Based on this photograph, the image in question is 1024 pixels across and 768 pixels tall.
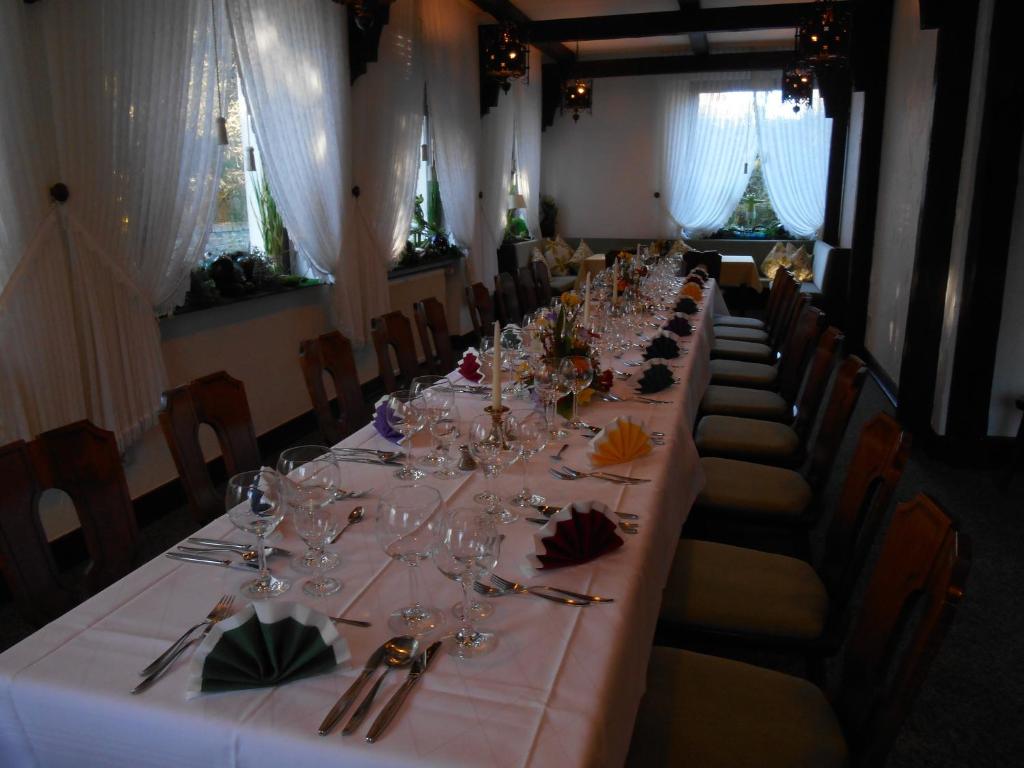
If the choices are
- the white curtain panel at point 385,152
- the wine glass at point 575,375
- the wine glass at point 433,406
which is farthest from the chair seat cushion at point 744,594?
the white curtain panel at point 385,152

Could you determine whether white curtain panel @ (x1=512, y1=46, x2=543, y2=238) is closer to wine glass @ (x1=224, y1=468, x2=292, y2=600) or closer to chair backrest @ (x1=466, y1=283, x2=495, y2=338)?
chair backrest @ (x1=466, y1=283, x2=495, y2=338)

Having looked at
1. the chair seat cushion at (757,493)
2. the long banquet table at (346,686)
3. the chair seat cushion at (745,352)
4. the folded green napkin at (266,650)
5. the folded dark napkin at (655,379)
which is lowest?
the chair seat cushion at (757,493)

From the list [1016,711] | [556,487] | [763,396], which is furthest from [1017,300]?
[556,487]

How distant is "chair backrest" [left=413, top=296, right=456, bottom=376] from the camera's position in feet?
Answer: 12.3

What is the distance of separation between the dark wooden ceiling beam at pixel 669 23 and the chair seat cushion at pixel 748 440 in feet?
19.2

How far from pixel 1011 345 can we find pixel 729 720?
3.77 metres

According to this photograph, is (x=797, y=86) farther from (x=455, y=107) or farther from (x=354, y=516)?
(x=354, y=516)

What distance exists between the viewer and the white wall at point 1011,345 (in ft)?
13.4

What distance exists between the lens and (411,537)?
132 cm

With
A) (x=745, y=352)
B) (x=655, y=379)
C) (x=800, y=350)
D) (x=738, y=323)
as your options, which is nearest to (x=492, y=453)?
(x=655, y=379)

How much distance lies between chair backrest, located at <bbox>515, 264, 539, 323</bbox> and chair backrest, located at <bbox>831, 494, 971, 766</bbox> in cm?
423

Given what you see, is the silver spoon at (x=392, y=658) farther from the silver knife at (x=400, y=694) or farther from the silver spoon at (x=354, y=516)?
the silver spoon at (x=354, y=516)

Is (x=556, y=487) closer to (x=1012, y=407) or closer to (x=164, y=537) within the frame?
(x=164, y=537)

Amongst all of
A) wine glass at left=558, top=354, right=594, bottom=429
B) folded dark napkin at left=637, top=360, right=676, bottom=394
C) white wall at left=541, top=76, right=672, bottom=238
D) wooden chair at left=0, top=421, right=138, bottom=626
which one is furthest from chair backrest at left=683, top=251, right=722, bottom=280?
wooden chair at left=0, top=421, right=138, bottom=626
